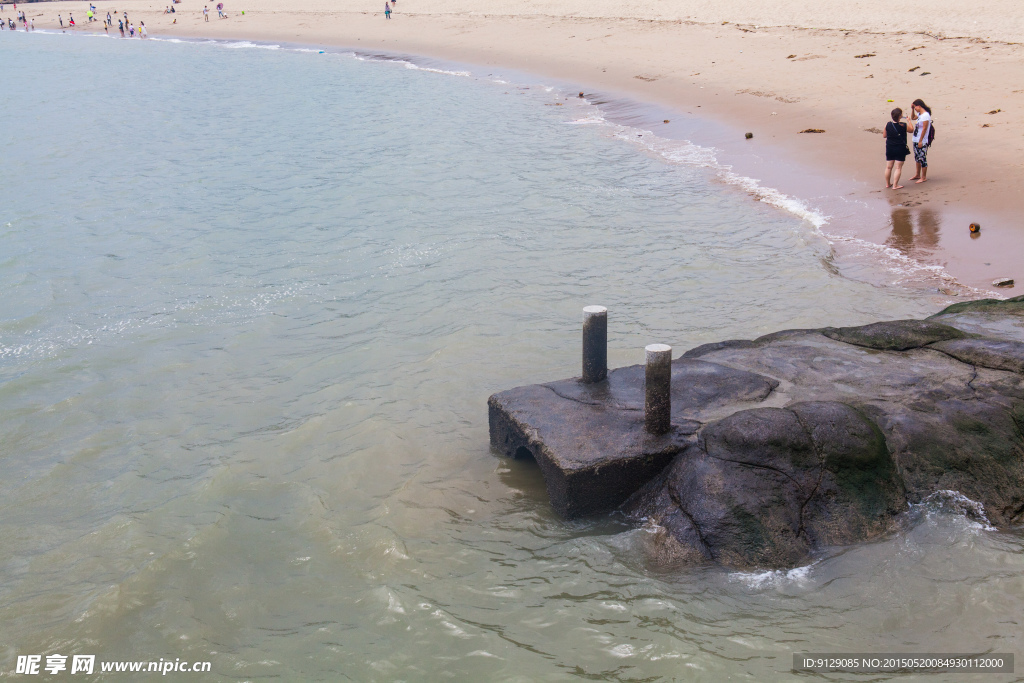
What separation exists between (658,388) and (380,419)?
3.48m

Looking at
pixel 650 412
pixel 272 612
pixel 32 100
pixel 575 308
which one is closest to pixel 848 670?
pixel 650 412

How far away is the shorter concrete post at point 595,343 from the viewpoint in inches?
268

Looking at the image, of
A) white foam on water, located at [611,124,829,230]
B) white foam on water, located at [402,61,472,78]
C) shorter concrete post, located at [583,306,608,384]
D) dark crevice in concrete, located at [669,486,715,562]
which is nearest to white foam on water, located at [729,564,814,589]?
dark crevice in concrete, located at [669,486,715,562]

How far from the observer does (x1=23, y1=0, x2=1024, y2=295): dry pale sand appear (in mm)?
13203

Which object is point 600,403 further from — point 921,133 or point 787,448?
point 921,133

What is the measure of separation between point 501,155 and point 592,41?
1784 centimetres

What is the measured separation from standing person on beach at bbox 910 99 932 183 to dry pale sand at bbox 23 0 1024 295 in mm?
328

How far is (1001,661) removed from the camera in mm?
4852

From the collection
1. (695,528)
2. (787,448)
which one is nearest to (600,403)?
(695,528)

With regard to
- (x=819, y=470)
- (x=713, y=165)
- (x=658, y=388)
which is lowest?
(x=819, y=470)

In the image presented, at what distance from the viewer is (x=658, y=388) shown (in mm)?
6000

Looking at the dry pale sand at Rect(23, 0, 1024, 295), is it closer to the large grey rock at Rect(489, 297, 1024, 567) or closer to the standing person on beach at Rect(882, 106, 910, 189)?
the standing person on beach at Rect(882, 106, 910, 189)

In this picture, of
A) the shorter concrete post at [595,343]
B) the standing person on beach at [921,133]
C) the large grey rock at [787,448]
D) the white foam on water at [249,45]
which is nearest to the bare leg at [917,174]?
the standing person on beach at [921,133]

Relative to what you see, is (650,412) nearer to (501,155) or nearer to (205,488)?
(205,488)
